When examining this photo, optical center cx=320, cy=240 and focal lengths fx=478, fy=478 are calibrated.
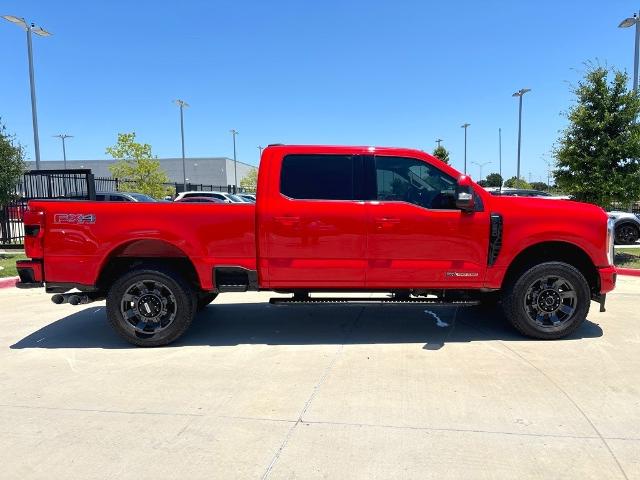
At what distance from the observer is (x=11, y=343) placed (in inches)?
217

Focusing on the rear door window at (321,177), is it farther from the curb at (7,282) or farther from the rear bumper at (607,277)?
the curb at (7,282)

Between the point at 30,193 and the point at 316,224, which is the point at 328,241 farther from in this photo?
the point at 30,193

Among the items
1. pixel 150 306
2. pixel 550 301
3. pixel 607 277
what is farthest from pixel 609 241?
pixel 150 306

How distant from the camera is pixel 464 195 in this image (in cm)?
485

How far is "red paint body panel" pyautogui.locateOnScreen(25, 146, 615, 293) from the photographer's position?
506 cm

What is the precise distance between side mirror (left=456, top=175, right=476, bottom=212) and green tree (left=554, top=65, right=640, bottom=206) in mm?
7945

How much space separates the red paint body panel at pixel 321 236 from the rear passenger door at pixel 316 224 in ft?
0.04

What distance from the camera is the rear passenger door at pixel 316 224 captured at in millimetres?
5059

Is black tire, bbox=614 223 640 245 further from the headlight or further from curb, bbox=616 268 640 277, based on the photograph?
the headlight

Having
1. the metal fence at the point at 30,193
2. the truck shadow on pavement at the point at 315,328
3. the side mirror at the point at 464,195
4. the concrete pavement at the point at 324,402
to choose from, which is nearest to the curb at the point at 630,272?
the concrete pavement at the point at 324,402

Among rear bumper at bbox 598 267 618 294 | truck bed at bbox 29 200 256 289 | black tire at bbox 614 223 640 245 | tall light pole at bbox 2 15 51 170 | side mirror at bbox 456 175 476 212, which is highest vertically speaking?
tall light pole at bbox 2 15 51 170

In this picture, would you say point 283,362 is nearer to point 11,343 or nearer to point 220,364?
point 220,364

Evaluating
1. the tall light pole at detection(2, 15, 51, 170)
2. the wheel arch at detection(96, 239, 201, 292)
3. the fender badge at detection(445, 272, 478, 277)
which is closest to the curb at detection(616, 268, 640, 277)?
the fender badge at detection(445, 272, 478, 277)

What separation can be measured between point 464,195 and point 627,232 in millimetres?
12114
